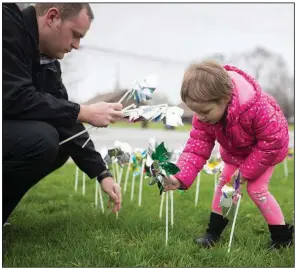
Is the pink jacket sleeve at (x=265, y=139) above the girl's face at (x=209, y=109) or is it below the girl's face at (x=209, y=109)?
below

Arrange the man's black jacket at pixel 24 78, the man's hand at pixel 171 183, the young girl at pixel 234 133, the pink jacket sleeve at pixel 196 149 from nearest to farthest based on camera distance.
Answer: the man's black jacket at pixel 24 78
the young girl at pixel 234 133
the man's hand at pixel 171 183
the pink jacket sleeve at pixel 196 149

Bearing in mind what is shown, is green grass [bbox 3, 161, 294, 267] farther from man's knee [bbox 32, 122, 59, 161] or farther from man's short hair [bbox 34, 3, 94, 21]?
man's short hair [bbox 34, 3, 94, 21]

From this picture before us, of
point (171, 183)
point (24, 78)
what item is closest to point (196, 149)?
point (171, 183)

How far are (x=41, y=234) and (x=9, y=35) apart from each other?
85 centimetres

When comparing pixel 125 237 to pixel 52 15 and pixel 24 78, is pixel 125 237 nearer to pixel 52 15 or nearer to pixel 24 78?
pixel 24 78

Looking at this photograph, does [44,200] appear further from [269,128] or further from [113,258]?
[269,128]

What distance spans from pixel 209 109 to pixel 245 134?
21 cm

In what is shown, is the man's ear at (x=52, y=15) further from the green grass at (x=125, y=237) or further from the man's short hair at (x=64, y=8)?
the green grass at (x=125, y=237)

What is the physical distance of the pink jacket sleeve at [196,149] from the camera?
2064mm

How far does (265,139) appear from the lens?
1906mm

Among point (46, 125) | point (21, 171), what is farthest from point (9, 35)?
point (21, 171)

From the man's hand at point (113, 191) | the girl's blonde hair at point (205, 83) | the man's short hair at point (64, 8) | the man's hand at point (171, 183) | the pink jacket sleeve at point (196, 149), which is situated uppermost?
the man's short hair at point (64, 8)

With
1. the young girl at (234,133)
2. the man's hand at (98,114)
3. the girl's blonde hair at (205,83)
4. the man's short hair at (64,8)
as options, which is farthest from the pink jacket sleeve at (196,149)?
the man's short hair at (64,8)

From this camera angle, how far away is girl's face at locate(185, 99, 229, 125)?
1833 millimetres
